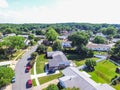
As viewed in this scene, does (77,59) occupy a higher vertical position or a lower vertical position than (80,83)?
lower

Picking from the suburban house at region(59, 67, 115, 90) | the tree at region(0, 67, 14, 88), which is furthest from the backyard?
the tree at region(0, 67, 14, 88)

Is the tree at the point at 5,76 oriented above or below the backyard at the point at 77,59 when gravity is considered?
above

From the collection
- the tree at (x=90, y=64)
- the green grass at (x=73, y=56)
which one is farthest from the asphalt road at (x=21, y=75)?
the tree at (x=90, y=64)

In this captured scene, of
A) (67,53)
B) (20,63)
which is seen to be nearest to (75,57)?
(67,53)

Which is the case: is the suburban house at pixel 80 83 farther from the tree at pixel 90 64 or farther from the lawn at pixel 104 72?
the tree at pixel 90 64

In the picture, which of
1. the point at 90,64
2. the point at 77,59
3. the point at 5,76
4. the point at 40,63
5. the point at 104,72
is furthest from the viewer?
the point at 77,59

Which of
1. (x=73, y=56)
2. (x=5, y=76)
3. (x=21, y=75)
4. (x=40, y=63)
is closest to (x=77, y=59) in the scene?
(x=73, y=56)

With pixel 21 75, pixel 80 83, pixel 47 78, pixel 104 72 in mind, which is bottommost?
pixel 21 75

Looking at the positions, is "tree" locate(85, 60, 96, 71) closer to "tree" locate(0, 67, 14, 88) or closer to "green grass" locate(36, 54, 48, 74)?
"green grass" locate(36, 54, 48, 74)

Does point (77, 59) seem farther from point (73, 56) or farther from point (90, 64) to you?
point (90, 64)
